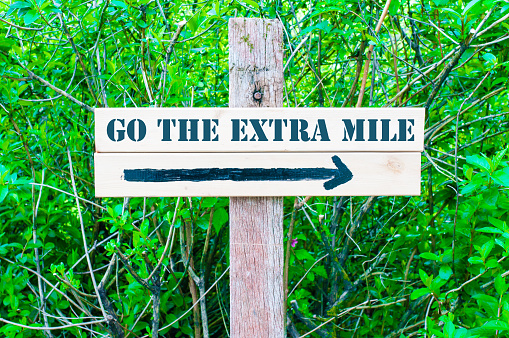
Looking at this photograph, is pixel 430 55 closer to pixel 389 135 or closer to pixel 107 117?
pixel 389 135

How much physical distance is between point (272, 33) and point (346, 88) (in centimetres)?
108

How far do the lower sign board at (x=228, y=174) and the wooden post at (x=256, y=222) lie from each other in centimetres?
11

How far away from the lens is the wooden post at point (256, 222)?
56.9 inches

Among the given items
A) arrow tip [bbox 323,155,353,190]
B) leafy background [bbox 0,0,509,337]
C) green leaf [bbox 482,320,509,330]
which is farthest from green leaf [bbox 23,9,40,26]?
Answer: green leaf [bbox 482,320,509,330]

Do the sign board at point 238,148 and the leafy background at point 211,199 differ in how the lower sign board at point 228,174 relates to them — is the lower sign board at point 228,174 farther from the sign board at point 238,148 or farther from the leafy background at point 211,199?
the leafy background at point 211,199

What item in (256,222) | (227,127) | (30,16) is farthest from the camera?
(30,16)

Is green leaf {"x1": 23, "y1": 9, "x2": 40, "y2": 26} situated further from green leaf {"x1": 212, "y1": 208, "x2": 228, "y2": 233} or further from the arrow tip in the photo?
the arrow tip

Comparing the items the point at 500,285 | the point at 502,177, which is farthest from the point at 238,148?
the point at 500,285

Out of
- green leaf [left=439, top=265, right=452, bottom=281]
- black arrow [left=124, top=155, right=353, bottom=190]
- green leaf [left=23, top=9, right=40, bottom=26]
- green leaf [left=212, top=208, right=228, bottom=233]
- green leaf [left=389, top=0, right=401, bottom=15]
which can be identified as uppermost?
green leaf [left=389, top=0, right=401, bottom=15]

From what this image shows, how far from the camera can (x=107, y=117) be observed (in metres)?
1.34

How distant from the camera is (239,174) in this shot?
53.6 inches

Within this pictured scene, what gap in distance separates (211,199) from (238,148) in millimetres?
549

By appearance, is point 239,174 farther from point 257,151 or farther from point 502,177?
point 502,177

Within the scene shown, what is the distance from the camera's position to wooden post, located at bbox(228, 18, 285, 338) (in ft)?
4.74
